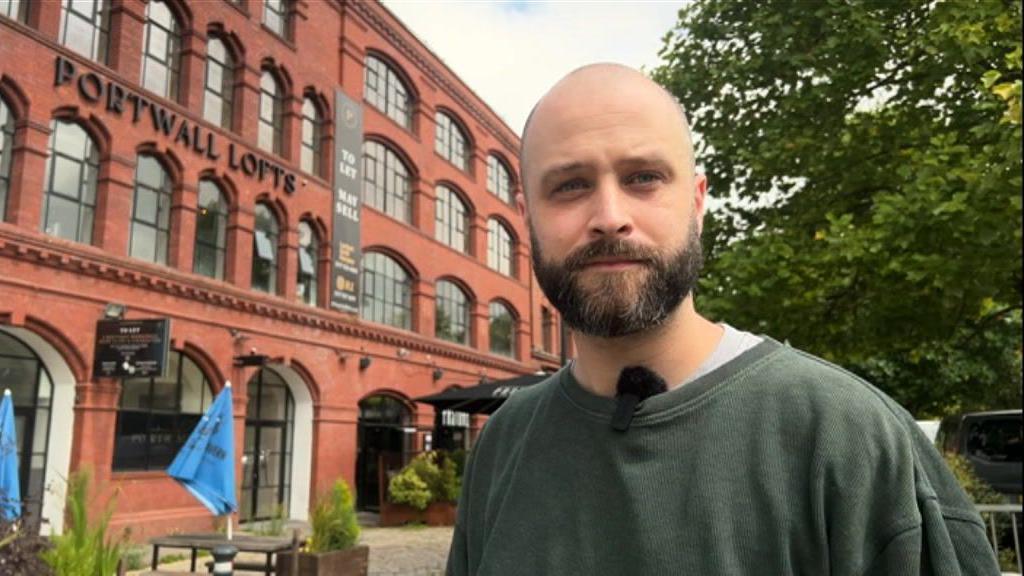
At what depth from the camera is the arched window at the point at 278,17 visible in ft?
62.4

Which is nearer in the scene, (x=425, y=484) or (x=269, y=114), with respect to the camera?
(x=425, y=484)

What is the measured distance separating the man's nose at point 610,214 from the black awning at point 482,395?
13.0 meters

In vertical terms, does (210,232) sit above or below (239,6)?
below

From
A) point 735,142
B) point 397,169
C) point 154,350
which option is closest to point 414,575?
point 154,350

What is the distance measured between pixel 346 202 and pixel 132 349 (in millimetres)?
8477

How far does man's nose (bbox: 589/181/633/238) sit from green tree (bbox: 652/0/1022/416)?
19.8ft

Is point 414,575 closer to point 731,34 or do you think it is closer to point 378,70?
point 731,34

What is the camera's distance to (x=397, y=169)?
80.4ft

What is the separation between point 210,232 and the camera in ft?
54.7

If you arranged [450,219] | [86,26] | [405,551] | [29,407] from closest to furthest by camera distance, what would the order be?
[29,407] → [405,551] → [86,26] → [450,219]

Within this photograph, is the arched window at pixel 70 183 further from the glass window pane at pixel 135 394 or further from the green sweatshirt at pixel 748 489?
the green sweatshirt at pixel 748 489

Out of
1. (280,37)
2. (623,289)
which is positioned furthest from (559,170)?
(280,37)

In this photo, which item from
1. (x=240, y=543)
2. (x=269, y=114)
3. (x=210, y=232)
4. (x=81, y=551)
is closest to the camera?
(x=81, y=551)

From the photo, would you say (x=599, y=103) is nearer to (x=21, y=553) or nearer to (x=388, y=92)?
(x=21, y=553)
